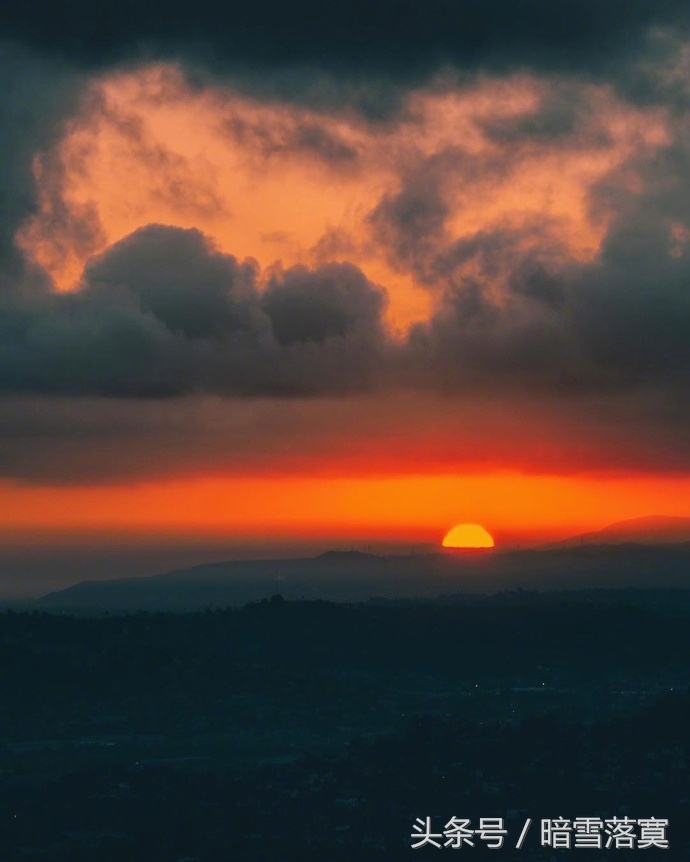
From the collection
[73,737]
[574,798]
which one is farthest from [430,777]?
[73,737]

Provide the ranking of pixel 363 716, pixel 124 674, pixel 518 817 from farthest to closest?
pixel 124 674 → pixel 363 716 → pixel 518 817

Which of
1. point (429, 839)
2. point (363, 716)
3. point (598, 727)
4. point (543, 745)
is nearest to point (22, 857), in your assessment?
point (429, 839)

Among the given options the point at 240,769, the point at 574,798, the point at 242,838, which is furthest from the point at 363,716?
the point at 242,838

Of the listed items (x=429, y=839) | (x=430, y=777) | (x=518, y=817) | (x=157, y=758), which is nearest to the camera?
(x=429, y=839)

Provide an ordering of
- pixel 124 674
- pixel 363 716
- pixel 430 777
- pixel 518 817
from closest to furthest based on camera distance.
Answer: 1. pixel 518 817
2. pixel 430 777
3. pixel 363 716
4. pixel 124 674

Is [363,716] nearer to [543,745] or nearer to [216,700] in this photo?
[216,700]

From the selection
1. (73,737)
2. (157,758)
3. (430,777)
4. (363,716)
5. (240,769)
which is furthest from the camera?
(363,716)

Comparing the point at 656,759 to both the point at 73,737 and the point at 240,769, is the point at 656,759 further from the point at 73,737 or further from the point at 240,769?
the point at 73,737

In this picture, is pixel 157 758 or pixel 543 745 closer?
pixel 543 745

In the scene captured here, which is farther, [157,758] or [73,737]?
[73,737]
